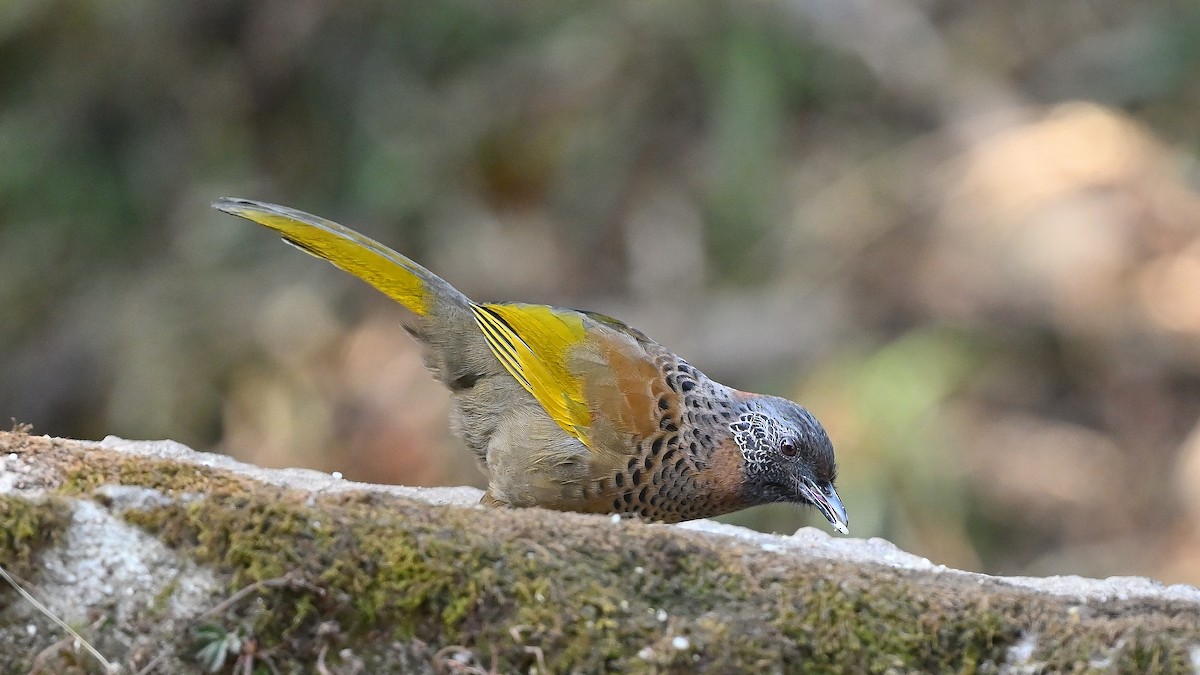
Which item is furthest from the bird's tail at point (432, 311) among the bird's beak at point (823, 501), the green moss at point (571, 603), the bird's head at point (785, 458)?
the green moss at point (571, 603)

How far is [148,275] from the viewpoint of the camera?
27.9ft

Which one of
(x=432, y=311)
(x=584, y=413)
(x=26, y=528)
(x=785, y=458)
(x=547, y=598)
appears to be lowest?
(x=26, y=528)

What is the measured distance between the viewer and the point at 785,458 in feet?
13.8

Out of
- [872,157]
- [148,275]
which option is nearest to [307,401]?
[148,275]

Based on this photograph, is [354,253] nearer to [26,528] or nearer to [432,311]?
[432,311]

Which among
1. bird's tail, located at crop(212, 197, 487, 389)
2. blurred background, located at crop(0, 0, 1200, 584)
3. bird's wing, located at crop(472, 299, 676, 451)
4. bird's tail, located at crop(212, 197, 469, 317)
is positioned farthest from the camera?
blurred background, located at crop(0, 0, 1200, 584)

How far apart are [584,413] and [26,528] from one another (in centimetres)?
202

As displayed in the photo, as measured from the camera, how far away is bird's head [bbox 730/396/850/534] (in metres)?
4.16

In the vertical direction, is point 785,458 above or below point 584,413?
above

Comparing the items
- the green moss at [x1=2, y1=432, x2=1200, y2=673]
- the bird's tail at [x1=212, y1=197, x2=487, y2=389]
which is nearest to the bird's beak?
the bird's tail at [x1=212, y1=197, x2=487, y2=389]

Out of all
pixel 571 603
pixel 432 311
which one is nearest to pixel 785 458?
pixel 432 311

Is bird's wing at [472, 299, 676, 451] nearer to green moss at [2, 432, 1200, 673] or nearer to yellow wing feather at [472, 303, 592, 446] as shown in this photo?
yellow wing feather at [472, 303, 592, 446]

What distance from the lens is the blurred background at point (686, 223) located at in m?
7.77

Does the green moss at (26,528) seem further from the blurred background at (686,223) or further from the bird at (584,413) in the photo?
the blurred background at (686,223)
